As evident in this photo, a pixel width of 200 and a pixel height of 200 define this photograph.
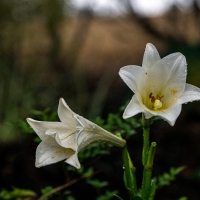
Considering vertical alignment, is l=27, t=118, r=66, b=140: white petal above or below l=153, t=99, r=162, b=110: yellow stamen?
below

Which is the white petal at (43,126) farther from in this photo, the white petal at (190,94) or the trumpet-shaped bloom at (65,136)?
the white petal at (190,94)

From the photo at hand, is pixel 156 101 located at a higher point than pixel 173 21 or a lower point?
higher

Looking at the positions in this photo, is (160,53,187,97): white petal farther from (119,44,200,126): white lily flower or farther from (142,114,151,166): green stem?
(142,114,151,166): green stem

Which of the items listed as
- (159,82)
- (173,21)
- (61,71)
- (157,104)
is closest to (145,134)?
(157,104)

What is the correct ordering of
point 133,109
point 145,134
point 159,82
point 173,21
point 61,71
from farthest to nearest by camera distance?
→ point 61,71 < point 173,21 < point 159,82 < point 145,134 < point 133,109

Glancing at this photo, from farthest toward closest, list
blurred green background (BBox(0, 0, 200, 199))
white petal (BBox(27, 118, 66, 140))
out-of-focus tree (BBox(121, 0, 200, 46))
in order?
out-of-focus tree (BBox(121, 0, 200, 46)) < blurred green background (BBox(0, 0, 200, 199)) < white petal (BBox(27, 118, 66, 140))

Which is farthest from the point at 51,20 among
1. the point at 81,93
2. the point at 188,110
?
the point at 188,110

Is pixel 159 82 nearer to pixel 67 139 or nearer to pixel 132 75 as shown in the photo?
pixel 132 75

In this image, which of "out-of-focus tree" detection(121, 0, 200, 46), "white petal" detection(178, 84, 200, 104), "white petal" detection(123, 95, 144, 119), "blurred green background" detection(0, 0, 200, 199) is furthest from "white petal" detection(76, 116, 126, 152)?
"out-of-focus tree" detection(121, 0, 200, 46)

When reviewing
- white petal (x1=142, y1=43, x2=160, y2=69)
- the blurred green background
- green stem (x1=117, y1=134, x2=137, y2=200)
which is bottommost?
the blurred green background
